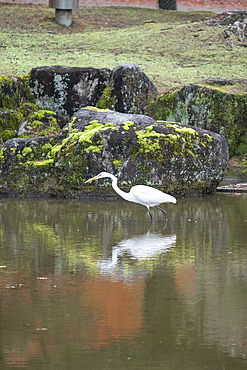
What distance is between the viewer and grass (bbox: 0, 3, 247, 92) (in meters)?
20.2

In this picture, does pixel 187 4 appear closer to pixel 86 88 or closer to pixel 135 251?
pixel 86 88

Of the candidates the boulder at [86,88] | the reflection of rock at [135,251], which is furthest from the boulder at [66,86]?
the reflection of rock at [135,251]

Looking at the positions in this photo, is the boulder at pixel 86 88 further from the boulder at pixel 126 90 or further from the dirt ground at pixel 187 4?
the dirt ground at pixel 187 4

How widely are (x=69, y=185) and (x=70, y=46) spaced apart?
12.3 m

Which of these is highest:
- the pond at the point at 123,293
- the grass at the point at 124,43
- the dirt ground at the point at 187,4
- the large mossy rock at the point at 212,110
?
the dirt ground at the point at 187,4

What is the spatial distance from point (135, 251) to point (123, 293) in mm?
1805

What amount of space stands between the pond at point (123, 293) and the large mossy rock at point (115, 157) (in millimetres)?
2416

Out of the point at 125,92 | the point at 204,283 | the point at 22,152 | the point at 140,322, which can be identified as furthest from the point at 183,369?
the point at 125,92

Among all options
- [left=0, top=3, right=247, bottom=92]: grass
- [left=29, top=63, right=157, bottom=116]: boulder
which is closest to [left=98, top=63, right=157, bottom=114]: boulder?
[left=29, top=63, right=157, bottom=116]: boulder

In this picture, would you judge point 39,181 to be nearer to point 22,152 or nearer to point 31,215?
point 22,152

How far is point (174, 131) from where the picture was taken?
12039mm

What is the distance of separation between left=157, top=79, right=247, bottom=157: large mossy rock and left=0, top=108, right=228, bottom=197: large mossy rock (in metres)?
3.14

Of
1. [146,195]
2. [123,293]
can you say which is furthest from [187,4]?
[123,293]

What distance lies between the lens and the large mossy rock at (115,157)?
1161 cm
